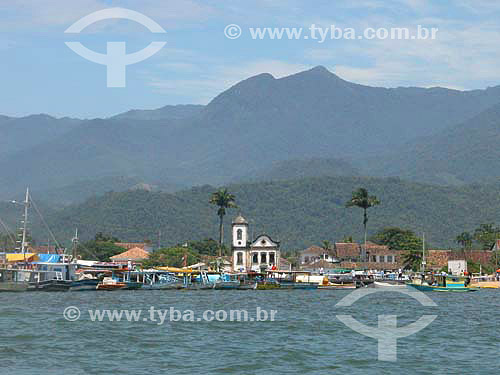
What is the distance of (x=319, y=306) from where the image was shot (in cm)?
7206

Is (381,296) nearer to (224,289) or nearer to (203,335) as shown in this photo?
(224,289)

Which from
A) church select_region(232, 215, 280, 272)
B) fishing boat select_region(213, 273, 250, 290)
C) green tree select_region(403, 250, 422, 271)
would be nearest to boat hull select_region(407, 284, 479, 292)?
fishing boat select_region(213, 273, 250, 290)

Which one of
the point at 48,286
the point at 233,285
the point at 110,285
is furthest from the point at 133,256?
the point at 48,286

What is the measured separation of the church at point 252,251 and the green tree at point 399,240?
85.6 feet

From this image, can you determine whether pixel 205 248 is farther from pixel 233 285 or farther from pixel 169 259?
pixel 233 285

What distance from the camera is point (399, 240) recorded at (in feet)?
596

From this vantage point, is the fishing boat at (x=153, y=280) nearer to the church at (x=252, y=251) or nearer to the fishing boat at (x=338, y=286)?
the fishing boat at (x=338, y=286)

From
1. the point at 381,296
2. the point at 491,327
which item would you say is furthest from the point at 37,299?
the point at 491,327

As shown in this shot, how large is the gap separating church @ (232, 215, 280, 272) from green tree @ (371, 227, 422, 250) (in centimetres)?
2609

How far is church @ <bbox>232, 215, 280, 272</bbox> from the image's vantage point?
5960 inches

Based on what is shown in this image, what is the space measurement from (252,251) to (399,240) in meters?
41.0

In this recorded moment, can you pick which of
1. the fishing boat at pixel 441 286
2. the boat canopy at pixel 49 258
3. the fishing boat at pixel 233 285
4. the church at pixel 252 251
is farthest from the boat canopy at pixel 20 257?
the fishing boat at pixel 441 286

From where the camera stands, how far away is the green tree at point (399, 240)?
165m

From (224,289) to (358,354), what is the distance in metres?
60.9
